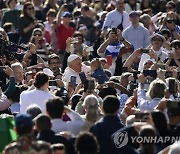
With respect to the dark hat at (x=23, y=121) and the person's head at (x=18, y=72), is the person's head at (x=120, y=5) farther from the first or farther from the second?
the dark hat at (x=23, y=121)

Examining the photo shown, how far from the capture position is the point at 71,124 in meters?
12.8

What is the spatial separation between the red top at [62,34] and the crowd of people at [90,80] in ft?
0.09

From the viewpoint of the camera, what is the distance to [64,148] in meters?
11.6

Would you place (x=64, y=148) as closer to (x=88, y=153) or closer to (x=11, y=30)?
(x=88, y=153)

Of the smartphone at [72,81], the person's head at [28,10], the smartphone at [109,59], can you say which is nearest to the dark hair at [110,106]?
the smartphone at [72,81]

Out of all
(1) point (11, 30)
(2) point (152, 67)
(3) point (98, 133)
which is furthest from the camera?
(1) point (11, 30)

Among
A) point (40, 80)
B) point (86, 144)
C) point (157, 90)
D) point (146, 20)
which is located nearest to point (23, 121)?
point (86, 144)

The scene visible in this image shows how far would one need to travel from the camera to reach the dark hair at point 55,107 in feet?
40.5

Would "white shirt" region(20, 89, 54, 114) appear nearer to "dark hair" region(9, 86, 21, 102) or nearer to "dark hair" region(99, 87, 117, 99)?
"dark hair" region(99, 87, 117, 99)

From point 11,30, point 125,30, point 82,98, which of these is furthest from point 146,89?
point 11,30

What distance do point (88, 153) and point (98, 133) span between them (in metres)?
1.19

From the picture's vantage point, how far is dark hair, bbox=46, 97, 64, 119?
40.5ft

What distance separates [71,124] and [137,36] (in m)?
8.17

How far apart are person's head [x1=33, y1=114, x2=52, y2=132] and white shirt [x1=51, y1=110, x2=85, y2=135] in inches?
21.6
